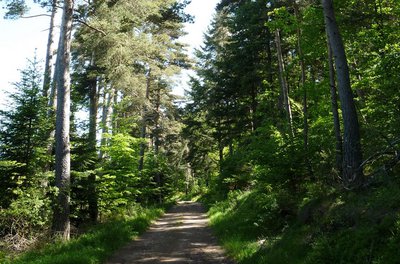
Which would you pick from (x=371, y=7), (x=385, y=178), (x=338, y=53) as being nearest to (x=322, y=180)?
(x=385, y=178)

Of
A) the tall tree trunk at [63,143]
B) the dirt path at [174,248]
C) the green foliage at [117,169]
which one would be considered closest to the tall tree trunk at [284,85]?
the dirt path at [174,248]

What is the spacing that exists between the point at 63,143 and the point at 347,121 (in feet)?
27.7

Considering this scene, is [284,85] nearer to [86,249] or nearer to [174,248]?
[174,248]

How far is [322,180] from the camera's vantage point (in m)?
9.36

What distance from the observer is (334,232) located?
19.7 ft

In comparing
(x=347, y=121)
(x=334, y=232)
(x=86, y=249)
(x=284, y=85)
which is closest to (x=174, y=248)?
(x=86, y=249)

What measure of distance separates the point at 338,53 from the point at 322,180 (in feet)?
11.6

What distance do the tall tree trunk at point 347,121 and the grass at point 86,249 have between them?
664 cm

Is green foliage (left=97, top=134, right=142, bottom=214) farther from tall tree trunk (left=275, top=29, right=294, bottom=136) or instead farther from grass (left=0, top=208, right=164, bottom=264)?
tall tree trunk (left=275, top=29, right=294, bottom=136)

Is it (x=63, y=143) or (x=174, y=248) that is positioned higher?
(x=63, y=143)

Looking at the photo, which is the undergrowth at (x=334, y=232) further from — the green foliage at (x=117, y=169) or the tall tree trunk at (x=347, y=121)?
the green foliage at (x=117, y=169)

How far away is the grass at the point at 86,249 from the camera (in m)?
7.89

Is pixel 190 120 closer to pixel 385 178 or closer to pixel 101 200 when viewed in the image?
pixel 101 200

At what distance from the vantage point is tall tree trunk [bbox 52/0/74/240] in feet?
34.0
